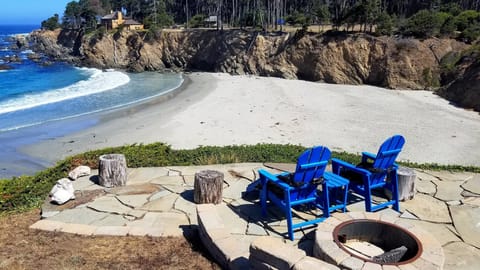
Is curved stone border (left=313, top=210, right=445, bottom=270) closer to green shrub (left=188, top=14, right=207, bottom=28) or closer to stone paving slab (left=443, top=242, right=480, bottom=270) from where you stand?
stone paving slab (left=443, top=242, right=480, bottom=270)

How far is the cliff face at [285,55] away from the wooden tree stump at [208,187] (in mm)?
26649

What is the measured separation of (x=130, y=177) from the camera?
27.5 feet

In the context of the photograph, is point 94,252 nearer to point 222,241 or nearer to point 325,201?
point 222,241

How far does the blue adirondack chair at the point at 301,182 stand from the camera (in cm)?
548

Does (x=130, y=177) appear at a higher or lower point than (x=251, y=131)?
higher

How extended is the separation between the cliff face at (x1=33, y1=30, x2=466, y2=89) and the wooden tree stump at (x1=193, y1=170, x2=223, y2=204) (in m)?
26.6

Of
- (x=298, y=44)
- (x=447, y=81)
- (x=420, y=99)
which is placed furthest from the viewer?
(x=298, y=44)

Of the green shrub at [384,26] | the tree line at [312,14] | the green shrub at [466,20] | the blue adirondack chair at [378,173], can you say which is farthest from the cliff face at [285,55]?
the blue adirondack chair at [378,173]

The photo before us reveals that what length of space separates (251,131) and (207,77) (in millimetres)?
21372

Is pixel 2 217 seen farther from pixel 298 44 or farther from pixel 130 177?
pixel 298 44

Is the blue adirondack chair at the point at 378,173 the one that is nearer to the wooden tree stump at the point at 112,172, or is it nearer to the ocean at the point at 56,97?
the wooden tree stump at the point at 112,172

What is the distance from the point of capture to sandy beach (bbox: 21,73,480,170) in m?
15.1

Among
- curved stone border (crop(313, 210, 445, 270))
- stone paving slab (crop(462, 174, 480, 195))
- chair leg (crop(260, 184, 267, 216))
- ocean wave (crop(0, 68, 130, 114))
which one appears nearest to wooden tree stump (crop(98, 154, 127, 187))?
chair leg (crop(260, 184, 267, 216))

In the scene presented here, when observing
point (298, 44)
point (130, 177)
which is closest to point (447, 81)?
point (298, 44)
